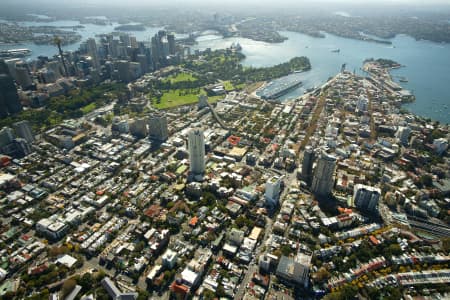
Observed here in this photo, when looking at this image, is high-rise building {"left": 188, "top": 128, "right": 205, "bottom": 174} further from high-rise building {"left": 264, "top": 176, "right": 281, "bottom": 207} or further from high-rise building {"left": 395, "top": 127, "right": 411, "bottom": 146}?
high-rise building {"left": 395, "top": 127, "right": 411, "bottom": 146}

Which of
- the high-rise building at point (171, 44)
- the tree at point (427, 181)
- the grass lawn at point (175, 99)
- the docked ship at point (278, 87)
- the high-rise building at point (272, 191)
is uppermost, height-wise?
the high-rise building at point (171, 44)

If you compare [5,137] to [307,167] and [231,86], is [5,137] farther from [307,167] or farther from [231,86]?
[231,86]

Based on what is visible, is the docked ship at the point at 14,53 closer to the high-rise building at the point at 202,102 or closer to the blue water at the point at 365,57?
the blue water at the point at 365,57


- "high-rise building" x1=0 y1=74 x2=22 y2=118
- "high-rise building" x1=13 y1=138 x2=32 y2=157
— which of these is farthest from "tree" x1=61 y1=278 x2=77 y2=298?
"high-rise building" x1=0 y1=74 x2=22 y2=118

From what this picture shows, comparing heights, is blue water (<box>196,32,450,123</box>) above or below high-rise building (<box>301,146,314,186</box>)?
below

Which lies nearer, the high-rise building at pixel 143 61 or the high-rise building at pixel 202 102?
the high-rise building at pixel 202 102

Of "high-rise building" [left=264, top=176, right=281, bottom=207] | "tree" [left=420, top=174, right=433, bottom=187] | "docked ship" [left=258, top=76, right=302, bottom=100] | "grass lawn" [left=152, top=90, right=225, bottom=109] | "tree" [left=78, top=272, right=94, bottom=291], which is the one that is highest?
"high-rise building" [left=264, top=176, right=281, bottom=207]

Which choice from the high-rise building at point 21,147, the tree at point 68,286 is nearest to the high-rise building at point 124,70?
the high-rise building at point 21,147

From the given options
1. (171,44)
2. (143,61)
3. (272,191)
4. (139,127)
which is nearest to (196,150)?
(272,191)
